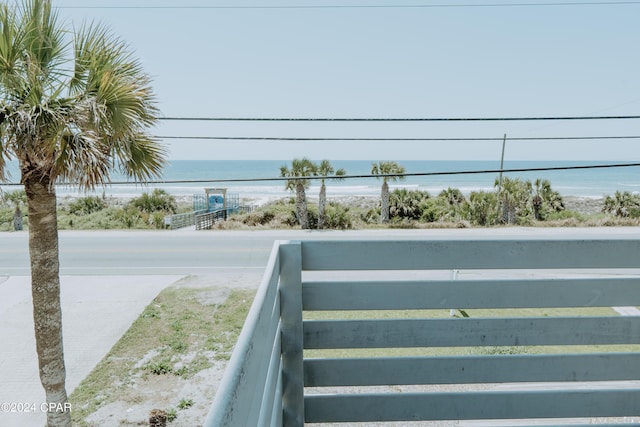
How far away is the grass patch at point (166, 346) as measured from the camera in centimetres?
475

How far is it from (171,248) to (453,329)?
11.3 metres

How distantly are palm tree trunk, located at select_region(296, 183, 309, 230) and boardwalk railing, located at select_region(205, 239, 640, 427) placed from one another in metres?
14.1

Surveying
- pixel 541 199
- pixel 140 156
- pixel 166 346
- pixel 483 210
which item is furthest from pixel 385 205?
pixel 140 156

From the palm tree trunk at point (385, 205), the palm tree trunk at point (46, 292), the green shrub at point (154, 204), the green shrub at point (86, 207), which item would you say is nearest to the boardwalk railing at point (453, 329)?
the palm tree trunk at point (46, 292)

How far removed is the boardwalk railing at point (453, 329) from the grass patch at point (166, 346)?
11.6ft

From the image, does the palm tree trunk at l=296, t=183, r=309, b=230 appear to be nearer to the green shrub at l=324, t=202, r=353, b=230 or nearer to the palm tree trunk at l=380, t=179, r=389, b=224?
the green shrub at l=324, t=202, r=353, b=230

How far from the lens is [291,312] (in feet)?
4.51

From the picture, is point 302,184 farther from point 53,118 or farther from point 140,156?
point 53,118

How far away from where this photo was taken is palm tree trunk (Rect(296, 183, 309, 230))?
15.7m

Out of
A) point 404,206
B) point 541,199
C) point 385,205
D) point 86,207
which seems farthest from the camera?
point 86,207

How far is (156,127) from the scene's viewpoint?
15.0 feet

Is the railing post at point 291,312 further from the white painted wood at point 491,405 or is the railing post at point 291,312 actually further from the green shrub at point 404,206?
the green shrub at point 404,206

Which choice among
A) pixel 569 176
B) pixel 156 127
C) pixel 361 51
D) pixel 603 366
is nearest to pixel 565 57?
pixel 361 51

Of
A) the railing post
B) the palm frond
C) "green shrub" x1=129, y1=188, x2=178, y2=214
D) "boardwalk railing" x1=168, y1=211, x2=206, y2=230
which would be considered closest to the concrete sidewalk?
the palm frond
